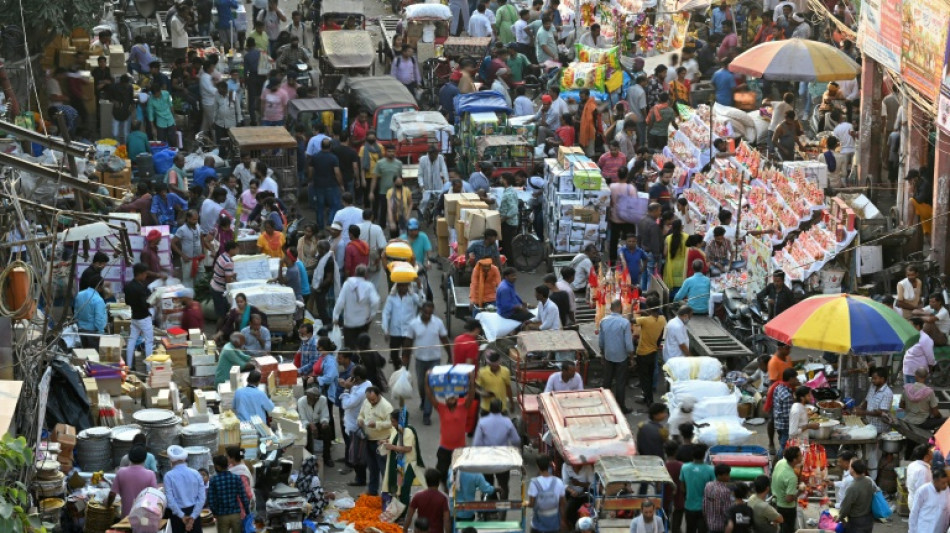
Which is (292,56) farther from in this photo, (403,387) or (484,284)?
(403,387)

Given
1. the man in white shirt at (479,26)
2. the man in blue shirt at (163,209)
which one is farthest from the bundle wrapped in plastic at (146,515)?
the man in white shirt at (479,26)

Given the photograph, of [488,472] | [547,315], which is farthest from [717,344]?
[488,472]

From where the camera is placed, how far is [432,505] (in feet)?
53.7

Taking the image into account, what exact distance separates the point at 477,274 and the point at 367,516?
4918 millimetres

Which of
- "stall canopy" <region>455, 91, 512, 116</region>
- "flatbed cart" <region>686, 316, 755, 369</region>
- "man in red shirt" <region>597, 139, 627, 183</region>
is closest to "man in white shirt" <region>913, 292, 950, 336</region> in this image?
"flatbed cart" <region>686, 316, 755, 369</region>

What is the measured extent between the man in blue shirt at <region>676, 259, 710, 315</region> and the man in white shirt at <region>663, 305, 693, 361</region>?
146 centimetres

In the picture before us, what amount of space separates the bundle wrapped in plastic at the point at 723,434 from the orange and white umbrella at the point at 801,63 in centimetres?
978

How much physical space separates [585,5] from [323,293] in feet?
45.0

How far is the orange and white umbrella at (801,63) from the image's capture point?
88.9 feet

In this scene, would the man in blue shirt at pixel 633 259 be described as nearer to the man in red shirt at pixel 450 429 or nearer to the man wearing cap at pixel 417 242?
the man wearing cap at pixel 417 242

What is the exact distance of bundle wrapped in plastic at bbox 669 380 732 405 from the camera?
62.5 feet

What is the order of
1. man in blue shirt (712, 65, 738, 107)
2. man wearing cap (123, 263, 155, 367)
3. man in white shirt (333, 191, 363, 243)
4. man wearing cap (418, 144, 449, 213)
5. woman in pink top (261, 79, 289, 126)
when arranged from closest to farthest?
man wearing cap (123, 263, 155, 367) → man in white shirt (333, 191, 363, 243) → man wearing cap (418, 144, 449, 213) → woman in pink top (261, 79, 289, 126) → man in blue shirt (712, 65, 738, 107)

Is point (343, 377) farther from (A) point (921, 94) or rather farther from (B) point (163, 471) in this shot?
(A) point (921, 94)

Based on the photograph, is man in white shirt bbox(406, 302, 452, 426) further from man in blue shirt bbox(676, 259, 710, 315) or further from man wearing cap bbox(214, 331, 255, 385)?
man in blue shirt bbox(676, 259, 710, 315)
